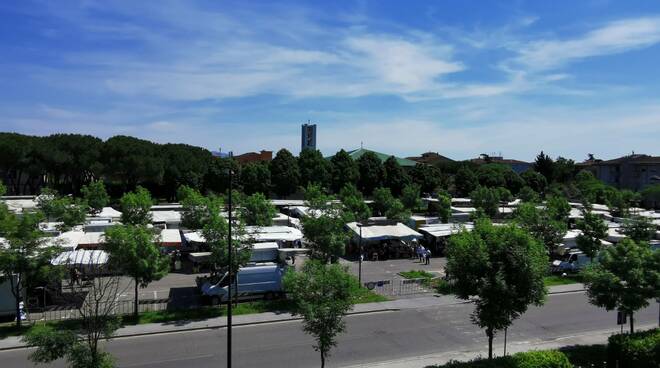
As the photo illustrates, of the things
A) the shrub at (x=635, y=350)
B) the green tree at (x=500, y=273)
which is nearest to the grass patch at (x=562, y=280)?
the shrub at (x=635, y=350)

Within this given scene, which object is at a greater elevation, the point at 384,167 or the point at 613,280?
the point at 384,167

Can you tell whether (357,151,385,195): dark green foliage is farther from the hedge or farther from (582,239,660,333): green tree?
the hedge

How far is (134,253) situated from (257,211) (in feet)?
62.5

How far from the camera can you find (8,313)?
22.6 m

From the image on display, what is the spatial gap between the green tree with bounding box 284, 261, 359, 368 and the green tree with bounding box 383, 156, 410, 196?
211 ft

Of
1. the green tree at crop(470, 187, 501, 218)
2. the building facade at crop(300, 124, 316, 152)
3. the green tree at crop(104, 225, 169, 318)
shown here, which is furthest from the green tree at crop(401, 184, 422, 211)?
the building facade at crop(300, 124, 316, 152)

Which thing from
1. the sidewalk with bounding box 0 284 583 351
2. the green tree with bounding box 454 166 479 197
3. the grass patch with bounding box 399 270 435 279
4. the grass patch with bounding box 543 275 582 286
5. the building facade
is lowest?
the sidewalk with bounding box 0 284 583 351

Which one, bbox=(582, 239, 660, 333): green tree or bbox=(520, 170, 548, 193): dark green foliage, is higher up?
bbox=(520, 170, 548, 193): dark green foliage

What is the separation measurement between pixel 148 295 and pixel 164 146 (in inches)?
2352

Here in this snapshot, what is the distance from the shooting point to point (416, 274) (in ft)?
109

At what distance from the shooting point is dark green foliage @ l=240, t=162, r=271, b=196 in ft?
237

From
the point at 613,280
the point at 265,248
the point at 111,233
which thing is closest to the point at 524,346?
the point at 613,280

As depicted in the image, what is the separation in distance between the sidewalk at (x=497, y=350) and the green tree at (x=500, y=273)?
2.87 m

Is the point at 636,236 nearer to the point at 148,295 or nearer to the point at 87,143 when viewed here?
the point at 148,295
